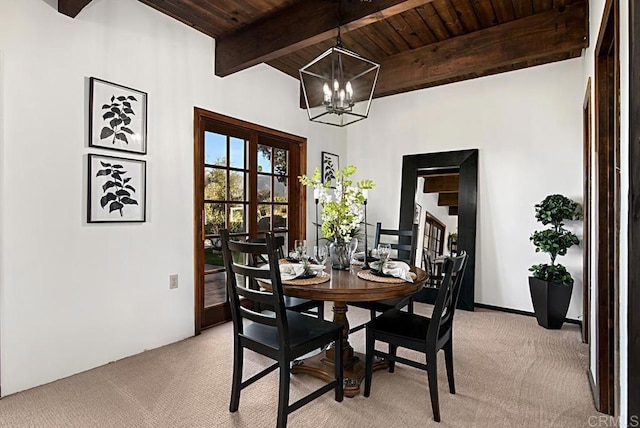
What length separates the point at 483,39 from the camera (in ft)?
11.7

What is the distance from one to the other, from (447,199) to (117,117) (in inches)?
146

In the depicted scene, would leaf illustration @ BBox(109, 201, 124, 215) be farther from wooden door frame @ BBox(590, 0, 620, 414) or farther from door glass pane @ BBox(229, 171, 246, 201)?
wooden door frame @ BBox(590, 0, 620, 414)

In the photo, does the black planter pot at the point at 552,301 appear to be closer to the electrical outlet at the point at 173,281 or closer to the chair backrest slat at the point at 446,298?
the chair backrest slat at the point at 446,298

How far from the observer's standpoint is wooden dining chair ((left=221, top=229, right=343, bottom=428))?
6.07 feet

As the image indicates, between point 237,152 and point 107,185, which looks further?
point 237,152

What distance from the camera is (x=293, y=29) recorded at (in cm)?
304

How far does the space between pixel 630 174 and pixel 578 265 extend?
315 centimetres

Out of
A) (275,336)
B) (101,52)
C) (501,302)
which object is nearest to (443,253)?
(501,302)

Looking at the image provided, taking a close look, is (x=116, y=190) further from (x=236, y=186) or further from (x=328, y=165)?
(x=328, y=165)

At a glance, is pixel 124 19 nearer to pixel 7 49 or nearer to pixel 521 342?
pixel 7 49

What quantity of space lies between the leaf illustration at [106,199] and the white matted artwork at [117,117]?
1.17ft

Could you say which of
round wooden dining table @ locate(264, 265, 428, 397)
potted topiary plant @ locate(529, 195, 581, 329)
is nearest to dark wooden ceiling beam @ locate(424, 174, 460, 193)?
potted topiary plant @ locate(529, 195, 581, 329)

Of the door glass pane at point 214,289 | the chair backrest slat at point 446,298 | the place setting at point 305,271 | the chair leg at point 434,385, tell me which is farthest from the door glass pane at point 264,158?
the chair leg at point 434,385

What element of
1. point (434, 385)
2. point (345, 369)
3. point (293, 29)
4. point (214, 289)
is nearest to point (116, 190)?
point (214, 289)
